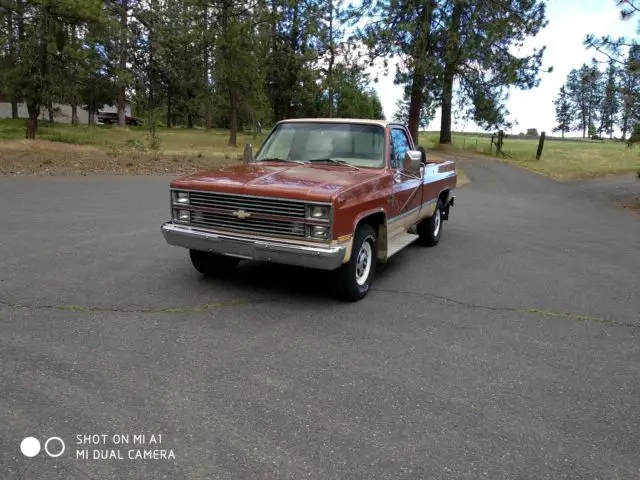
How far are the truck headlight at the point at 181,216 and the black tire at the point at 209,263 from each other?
0.48 m

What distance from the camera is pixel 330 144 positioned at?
6523 mm

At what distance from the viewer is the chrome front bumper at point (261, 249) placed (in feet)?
16.3

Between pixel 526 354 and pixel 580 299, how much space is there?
2013mm

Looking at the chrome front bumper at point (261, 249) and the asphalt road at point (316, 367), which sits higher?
the chrome front bumper at point (261, 249)

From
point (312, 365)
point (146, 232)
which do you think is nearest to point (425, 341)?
point (312, 365)

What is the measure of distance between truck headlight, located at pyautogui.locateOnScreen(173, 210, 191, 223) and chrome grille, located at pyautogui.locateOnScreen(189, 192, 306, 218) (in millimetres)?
132

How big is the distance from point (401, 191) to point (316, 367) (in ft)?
10.2

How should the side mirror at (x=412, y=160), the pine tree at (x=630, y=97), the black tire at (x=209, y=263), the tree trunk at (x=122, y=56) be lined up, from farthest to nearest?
the tree trunk at (x=122, y=56) → the pine tree at (x=630, y=97) → the side mirror at (x=412, y=160) → the black tire at (x=209, y=263)

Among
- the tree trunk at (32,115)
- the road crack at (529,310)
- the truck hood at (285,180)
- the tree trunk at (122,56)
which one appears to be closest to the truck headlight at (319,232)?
the truck hood at (285,180)

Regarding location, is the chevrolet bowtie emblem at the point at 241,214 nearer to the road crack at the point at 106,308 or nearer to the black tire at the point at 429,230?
the road crack at the point at 106,308

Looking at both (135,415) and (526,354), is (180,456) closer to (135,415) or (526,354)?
(135,415)

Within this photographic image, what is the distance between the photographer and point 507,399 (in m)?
3.67

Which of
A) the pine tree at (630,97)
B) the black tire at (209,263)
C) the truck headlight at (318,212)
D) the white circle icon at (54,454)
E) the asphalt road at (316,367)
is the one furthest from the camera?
the pine tree at (630,97)

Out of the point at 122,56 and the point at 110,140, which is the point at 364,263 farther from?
the point at 122,56
